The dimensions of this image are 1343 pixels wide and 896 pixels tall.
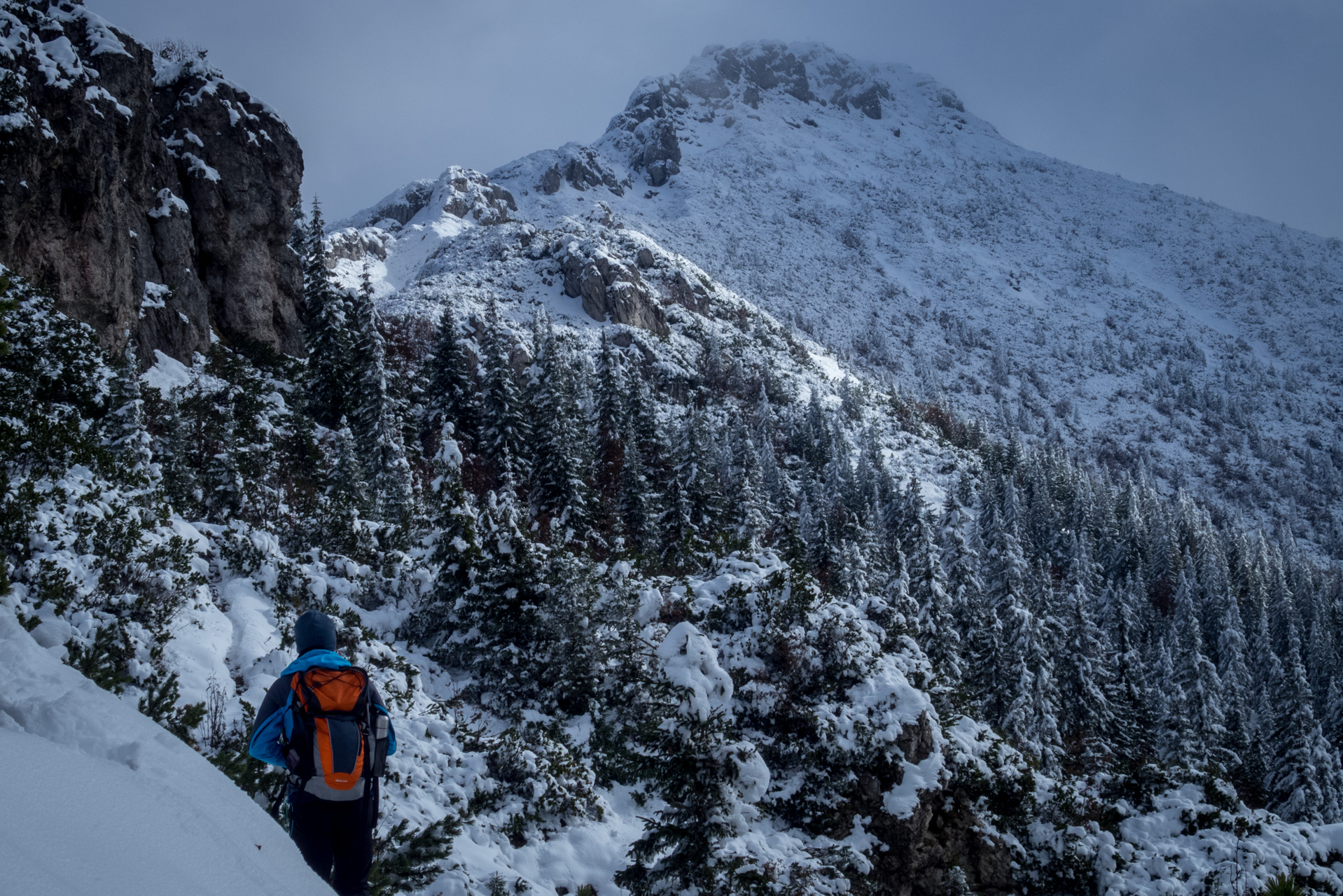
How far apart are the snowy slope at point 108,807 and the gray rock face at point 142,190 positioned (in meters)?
21.7

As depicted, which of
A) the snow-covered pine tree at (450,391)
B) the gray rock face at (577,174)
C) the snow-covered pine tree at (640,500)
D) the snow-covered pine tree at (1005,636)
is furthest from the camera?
the gray rock face at (577,174)

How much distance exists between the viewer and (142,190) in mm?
25328

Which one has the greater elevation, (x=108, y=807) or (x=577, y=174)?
(x=577, y=174)

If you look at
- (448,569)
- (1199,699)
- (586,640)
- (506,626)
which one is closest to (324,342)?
(448,569)

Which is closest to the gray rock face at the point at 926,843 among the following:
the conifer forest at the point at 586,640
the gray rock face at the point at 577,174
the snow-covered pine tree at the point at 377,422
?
Answer: the conifer forest at the point at 586,640

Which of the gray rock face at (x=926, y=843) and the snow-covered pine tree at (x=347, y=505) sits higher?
the snow-covered pine tree at (x=347, y=505)

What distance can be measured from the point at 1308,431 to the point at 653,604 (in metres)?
241

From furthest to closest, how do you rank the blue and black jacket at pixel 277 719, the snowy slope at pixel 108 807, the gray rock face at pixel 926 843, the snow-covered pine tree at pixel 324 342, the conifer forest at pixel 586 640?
the snow-covered pine tree at pixel 324 342, the gray rock face at pixel 926 843, the conifer forest at pixel 586 640, the blue and black jacket at pixel 277 719, the snowy slope at pixel 108 807

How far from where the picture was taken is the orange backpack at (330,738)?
4.46m

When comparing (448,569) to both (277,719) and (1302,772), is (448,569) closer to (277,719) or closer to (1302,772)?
(277,719)

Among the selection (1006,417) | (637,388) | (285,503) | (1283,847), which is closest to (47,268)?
(285,503)

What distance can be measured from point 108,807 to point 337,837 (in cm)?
207

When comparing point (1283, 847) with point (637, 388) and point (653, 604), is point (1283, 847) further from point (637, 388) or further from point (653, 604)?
point (637, 388)

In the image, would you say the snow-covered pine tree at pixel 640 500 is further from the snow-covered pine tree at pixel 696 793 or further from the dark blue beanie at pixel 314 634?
the dark blue beanie at pixel 314 634
